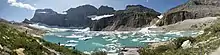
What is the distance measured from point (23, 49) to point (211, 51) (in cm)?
1269

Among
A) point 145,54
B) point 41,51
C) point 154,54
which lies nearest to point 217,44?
point 41,51

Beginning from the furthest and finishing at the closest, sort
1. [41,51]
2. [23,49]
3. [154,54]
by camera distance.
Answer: [154,54] → [41,51] → [23,49]

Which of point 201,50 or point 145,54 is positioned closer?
point 201,50

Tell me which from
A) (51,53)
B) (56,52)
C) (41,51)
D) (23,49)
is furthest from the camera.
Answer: (56,52)

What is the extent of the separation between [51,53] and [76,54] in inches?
164

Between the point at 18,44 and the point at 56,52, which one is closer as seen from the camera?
the point at 18,44

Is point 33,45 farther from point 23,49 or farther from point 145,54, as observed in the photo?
point 145,54

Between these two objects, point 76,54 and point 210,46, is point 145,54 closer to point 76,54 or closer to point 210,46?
point 210,46

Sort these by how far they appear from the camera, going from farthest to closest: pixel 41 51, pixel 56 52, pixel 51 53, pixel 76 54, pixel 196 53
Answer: pixel 196 53, pixel 76 54, pixel 56 52, pixel 51 53, pixel 41 51

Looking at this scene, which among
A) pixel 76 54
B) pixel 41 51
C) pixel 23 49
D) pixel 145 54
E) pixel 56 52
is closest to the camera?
pixel 23 49

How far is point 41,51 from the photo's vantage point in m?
16.5

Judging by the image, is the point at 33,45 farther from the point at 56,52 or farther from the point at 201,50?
the point at 201,50

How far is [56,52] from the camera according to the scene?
19203 mm

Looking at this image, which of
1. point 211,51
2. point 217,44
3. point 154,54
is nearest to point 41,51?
point 211,51
